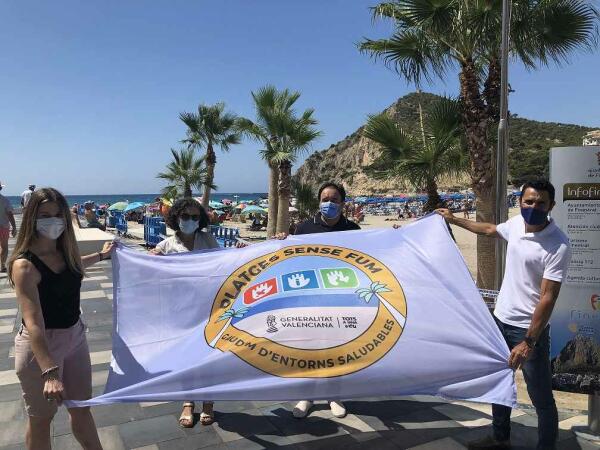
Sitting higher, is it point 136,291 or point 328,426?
point 136,291

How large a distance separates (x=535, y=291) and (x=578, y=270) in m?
1.08

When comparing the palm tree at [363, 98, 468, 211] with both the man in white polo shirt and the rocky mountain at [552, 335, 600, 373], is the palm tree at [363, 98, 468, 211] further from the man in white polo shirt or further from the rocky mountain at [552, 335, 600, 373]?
the man in white polo shirt

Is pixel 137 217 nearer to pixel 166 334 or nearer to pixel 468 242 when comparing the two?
pixel 468 242

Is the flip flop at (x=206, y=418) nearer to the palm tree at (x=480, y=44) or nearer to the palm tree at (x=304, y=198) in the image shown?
the palm tree at (x=480, y=44)

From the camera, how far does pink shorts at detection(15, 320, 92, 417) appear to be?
2.26 meters

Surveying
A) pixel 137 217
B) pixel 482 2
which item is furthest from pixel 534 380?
pixel 137 217

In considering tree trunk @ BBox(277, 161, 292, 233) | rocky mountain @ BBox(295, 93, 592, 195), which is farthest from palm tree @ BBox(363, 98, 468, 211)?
rocky mountain @ BBox(295, 93, 592, 195)

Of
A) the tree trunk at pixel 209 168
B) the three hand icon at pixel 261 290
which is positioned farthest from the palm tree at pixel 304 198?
the three hand icon at pixel 261 290

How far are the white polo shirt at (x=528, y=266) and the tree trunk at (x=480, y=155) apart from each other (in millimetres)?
3787

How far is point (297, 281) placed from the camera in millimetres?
3027

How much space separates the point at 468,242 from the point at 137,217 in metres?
24.8

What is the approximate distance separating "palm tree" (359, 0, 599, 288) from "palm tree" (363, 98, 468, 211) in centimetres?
33

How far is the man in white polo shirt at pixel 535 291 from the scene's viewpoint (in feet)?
8.46

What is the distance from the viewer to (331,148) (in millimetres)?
129000
